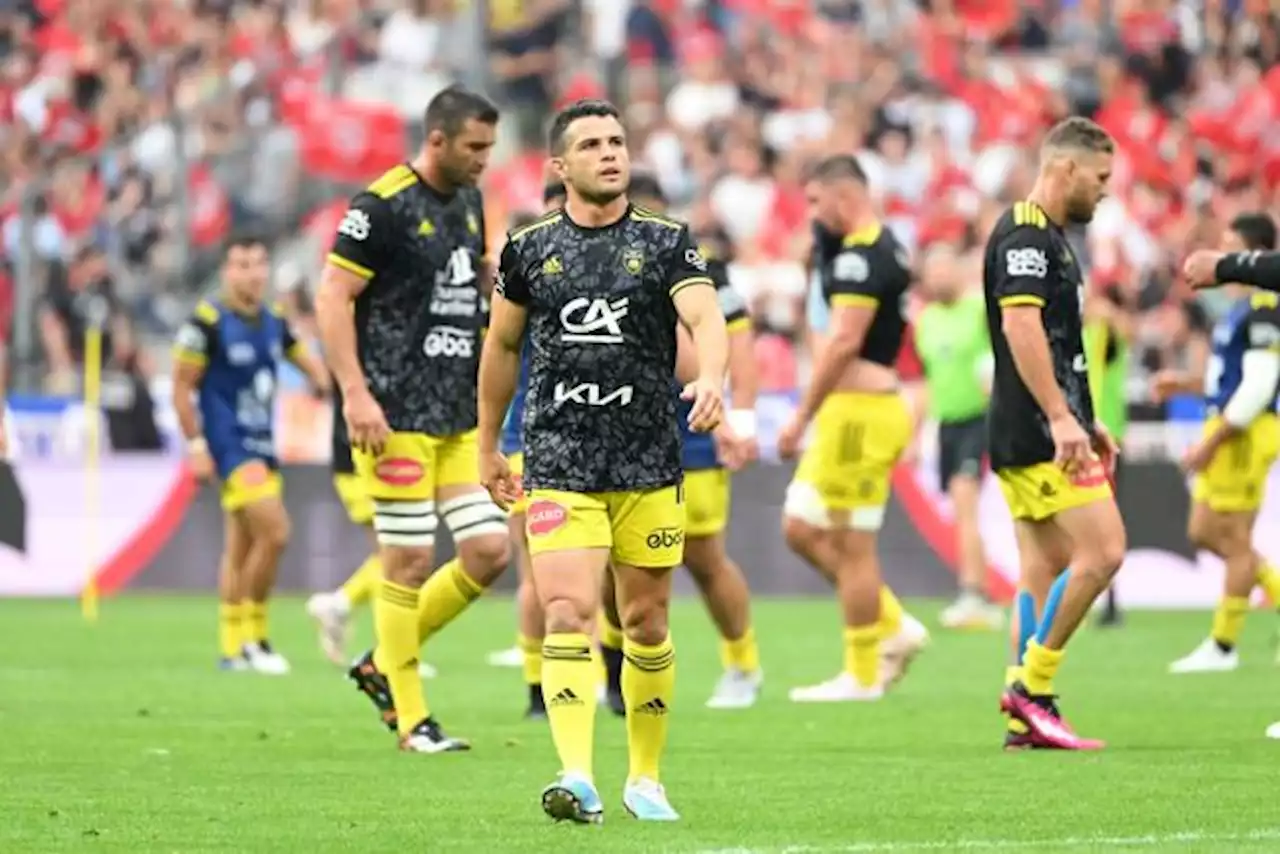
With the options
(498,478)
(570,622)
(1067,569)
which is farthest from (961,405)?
(570,622)

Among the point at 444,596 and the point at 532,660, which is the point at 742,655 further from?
the point at 444,596

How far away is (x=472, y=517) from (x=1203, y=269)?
3202mm

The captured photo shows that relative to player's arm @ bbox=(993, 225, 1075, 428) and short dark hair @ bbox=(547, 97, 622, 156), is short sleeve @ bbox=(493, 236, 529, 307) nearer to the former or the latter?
short dark hair @ bbox=(547, 97, 622, 156)

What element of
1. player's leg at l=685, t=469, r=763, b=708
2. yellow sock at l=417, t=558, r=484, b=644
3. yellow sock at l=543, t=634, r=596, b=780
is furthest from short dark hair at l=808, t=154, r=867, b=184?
yellow sock at l=543, t=634, r=596, b=780

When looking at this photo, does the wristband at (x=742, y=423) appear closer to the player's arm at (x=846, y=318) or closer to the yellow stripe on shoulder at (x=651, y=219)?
the player's arm at (x=846, y=318)

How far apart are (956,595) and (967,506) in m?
1.96

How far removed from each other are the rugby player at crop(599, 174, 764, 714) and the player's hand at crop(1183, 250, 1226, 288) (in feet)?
8.79

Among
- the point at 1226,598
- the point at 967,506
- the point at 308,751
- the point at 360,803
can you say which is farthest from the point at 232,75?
the point at 360,803

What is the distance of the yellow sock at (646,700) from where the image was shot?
959 centimetres

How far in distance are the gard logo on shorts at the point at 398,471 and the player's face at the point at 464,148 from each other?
3.92 feet

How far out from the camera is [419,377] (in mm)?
12172

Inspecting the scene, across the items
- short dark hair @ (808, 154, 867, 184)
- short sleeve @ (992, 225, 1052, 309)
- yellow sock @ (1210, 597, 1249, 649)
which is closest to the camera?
short sleeve @ (992, 225, 1052, 309)

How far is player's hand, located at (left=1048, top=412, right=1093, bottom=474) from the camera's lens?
11383 mm

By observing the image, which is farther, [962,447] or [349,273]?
[962,447]
